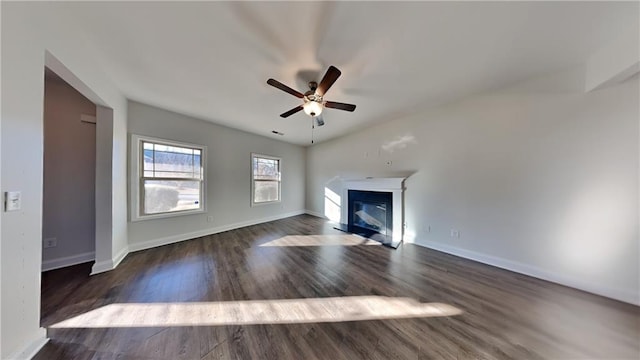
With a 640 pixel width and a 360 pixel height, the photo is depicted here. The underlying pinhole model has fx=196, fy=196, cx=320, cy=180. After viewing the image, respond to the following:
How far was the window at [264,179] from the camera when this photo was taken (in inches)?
209

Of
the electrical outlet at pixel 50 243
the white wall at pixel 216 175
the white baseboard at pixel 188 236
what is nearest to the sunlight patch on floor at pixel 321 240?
the white baseboard at pixel 188 236

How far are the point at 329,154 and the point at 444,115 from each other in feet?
10.6

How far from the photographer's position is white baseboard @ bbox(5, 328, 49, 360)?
4.12 feet

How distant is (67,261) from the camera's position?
271cm

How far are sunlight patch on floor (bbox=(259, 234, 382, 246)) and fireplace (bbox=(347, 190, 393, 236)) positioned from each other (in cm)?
59

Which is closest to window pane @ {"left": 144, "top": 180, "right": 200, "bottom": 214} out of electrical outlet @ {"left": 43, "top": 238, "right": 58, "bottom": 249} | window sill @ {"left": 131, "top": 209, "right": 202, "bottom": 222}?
window sill @ {"left": 131, "top": 209, "right": 202, "bottom": 222}

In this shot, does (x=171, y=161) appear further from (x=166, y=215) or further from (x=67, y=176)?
(x=67, y=176)

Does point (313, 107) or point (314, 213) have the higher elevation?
point (313, 107)

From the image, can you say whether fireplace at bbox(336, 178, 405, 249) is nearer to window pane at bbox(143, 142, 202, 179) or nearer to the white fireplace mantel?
the white fireplace mantel

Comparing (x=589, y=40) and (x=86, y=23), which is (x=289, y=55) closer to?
(x=86, y=23)

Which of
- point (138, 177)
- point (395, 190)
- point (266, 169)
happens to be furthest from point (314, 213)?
point (138, 177)

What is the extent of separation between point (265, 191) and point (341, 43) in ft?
14.8

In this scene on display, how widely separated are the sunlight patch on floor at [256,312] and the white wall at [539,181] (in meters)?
1.66

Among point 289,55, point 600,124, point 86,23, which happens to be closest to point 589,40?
point 600,124
